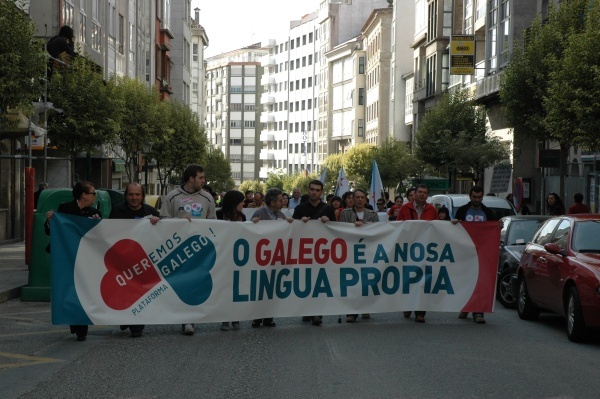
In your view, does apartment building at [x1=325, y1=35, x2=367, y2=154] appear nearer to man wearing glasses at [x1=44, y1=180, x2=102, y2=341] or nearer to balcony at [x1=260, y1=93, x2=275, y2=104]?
balcony at [x1=260, y1=93, x2=275, y2=104]

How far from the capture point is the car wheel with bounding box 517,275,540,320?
1520cm

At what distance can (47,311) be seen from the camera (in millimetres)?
15828

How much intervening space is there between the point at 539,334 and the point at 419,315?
65.1 inches

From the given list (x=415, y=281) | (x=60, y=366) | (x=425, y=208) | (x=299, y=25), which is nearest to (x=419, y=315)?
(x=415, y=281)

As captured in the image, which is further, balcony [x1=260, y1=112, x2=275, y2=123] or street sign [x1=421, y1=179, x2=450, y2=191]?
balcony [x1=260, y1=112, x2=275, y2=123]

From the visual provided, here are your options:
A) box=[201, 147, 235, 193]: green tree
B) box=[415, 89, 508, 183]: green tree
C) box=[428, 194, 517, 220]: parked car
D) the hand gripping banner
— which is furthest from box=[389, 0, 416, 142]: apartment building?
the hand gripping banner

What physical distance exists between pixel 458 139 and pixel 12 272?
30.9m

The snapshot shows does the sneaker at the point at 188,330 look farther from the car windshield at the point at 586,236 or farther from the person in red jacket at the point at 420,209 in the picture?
the car windshield at the point at 586,236

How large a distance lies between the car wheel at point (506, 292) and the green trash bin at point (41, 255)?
7505 millimetres

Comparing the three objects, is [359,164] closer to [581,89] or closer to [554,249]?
[581,89]

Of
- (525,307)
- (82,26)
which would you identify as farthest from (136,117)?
(525,307)

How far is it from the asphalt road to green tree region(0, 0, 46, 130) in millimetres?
7660

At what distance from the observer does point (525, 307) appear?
15.3 meters

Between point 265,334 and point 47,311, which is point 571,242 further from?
point 47,311
